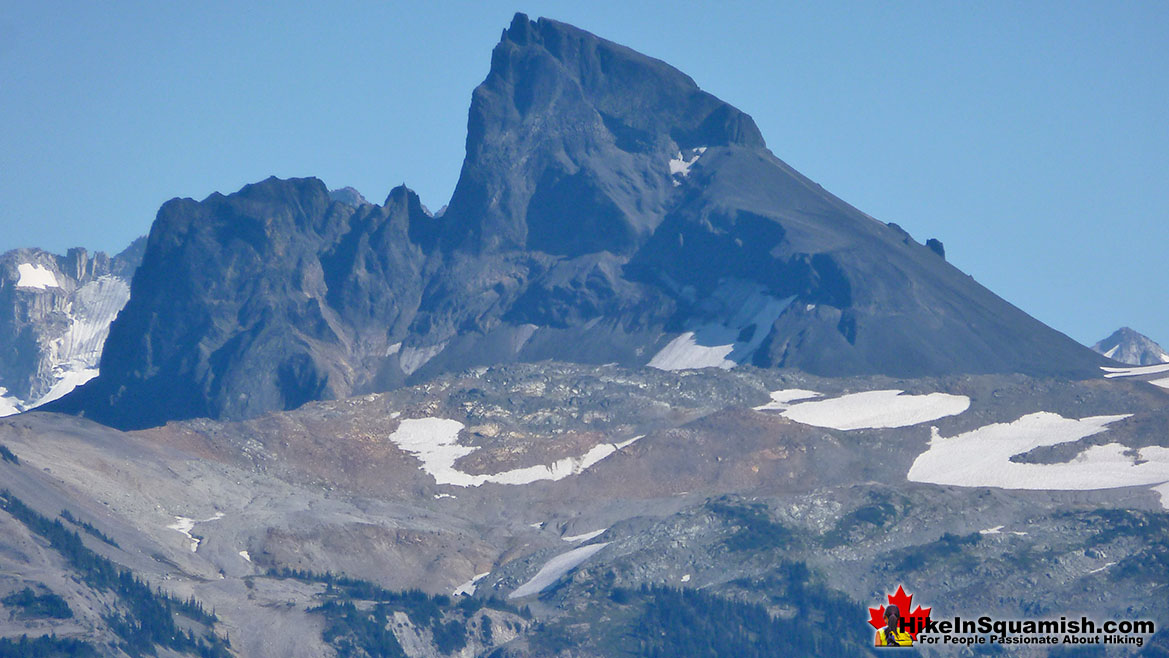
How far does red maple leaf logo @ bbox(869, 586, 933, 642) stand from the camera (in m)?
138

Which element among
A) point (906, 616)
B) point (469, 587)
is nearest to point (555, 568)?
point (469, 587)

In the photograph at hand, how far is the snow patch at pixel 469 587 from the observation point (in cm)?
18412

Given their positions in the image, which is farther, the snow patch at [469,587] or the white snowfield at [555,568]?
the snow patch at [469,587]

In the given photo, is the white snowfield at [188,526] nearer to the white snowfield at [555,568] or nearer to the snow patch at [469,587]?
the snow patch at [469,587]

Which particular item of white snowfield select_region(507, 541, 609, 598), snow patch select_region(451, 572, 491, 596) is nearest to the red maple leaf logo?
white snowfield select_region(507, 541, 609, 598)

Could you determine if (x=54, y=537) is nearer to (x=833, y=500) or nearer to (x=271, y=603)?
(x=271, y=603)

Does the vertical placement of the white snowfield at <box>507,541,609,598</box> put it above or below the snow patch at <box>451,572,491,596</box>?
above

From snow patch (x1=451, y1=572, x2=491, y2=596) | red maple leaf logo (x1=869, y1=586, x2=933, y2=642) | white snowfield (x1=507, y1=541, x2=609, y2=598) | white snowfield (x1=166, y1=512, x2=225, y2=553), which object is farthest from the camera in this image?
white snowfield (x1=166, y1=512, x2=225, y2=553)

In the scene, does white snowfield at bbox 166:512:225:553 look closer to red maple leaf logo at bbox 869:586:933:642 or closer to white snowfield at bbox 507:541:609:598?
white snowfield at bbox 507:541:609:598

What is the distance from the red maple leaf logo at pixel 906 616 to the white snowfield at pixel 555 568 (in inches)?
1193

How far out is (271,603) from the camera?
169m

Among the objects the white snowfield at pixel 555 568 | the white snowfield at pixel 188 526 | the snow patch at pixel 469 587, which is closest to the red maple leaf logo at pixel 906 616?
the white snowfield at pixel 555 568

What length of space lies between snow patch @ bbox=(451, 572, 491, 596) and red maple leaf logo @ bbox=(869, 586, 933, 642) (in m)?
40.1

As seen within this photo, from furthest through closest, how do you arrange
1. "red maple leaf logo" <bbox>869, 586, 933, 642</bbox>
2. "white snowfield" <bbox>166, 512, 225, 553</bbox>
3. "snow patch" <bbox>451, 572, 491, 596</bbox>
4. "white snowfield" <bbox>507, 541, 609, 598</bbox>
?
"white snowfield" <bbox>166, 512, 225, 553</bbox> < "snow patch" <bbox>451, 572, 491, 596</bbox> < "white snowfield" <bbox>507, 541, 609, 598</bbox> < "red maple leaf logo" <bbox>869, 586, 933, 642</bbox>
